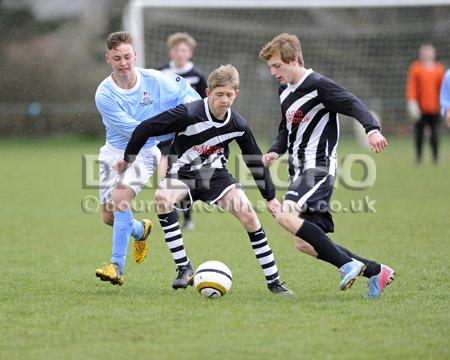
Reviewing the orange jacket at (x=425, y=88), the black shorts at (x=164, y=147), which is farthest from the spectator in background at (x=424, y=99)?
the black shorts at (x=164, y=147)

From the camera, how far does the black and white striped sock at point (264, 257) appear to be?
5.77 metres

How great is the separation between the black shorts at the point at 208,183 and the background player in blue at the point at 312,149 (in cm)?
35

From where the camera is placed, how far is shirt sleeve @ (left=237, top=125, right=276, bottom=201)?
18.9 ft

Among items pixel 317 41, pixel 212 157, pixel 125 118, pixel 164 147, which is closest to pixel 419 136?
pixel 317 41

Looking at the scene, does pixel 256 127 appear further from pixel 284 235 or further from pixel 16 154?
pixel 284 235

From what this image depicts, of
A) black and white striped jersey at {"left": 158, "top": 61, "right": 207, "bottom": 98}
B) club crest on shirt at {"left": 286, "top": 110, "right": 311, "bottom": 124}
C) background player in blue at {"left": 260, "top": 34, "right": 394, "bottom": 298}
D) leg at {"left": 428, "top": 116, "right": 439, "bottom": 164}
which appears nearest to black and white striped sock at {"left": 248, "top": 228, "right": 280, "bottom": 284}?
background player in blue at {"left": 260, "top": 34, "right": 394, "bottom": 298}

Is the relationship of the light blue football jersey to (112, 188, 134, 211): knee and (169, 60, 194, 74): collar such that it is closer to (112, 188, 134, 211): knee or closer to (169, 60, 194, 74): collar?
(112, 188, 134, 211): knee

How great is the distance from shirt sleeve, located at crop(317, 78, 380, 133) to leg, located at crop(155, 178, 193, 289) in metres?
1.21

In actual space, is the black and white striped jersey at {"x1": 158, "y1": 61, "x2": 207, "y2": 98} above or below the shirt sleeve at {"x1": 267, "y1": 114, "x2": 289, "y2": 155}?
below

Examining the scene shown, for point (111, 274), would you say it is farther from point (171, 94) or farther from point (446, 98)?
point (446, 98)

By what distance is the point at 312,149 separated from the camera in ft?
18.5

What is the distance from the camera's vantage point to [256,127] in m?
20.5

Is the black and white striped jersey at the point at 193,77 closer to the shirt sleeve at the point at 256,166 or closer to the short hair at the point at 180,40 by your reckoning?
the short hair at the point at 180,40

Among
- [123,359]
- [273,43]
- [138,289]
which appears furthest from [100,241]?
[123,359]
